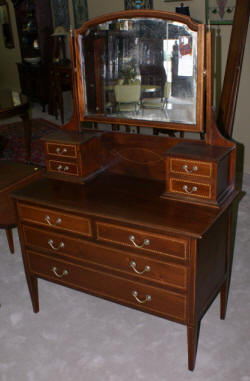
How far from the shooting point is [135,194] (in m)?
2.29

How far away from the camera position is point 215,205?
207cm

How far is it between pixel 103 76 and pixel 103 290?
1.23 m

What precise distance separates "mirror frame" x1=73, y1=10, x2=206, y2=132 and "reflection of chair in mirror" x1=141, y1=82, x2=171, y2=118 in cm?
8

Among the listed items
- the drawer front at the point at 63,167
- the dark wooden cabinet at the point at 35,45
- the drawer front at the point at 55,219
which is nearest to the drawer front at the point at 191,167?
the drawer front at the point at 55,219

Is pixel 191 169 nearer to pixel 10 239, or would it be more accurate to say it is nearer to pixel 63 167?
pixel 63 167

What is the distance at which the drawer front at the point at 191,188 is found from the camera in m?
2.08

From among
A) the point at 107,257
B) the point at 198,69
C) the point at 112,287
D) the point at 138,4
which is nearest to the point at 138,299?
the point at 112,287

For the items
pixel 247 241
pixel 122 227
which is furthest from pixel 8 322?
pixel 247 241

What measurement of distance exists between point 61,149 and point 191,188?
2.72ft

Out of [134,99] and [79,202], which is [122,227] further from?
[134,99]

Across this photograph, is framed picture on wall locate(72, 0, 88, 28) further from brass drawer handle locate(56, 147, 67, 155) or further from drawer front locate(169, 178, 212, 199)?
drawer front locate(169, 178, 212, 199)

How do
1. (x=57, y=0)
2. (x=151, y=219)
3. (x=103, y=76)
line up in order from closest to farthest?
(x=151, y=219) → (x=103, y=76) → (x=57, y=0)

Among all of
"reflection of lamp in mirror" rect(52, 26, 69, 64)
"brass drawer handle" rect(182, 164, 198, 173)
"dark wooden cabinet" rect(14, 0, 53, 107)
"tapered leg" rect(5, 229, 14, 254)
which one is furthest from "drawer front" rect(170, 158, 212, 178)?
"dark wooden cabinet" rect(14, 0, 53, 107)

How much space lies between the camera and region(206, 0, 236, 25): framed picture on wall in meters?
4.16
